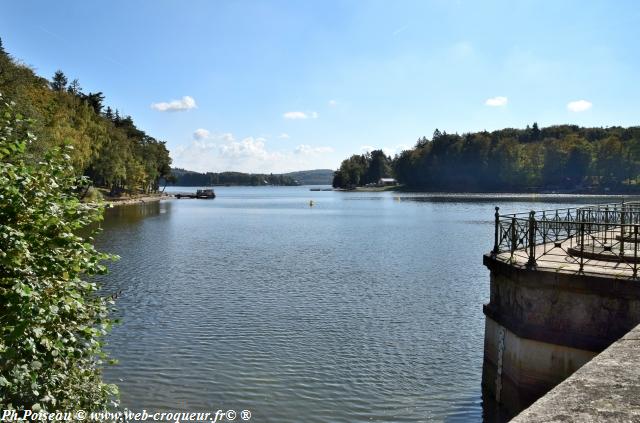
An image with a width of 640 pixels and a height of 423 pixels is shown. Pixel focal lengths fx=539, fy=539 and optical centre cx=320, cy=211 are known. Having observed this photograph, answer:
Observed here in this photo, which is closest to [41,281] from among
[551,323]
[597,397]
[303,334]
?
[597,397]

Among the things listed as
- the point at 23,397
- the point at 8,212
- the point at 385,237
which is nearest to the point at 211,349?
the point at 23,397

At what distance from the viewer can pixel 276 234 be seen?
2339 inches

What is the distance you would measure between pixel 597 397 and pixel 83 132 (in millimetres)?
84292

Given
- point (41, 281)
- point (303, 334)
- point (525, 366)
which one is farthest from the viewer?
point (303, 334)

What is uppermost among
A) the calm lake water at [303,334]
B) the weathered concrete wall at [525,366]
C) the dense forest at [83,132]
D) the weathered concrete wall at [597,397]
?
the dense forest at [83,132]

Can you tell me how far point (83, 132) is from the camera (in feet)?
261

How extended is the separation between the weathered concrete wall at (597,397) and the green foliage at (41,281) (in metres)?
5.85

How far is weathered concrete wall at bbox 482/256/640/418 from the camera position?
11.0 metres

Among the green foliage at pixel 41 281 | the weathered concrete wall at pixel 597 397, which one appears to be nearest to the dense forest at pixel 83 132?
the green foliage at pixel 41 281

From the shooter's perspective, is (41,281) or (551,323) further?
(551,323)

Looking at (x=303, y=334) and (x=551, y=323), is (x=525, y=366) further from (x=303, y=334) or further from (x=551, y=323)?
(x=303, y=334)

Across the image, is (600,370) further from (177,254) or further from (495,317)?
(177,254)

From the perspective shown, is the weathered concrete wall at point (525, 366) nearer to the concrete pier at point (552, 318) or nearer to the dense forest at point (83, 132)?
the concrete pier at point (552, 318)

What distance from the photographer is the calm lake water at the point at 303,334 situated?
47.5 feet
